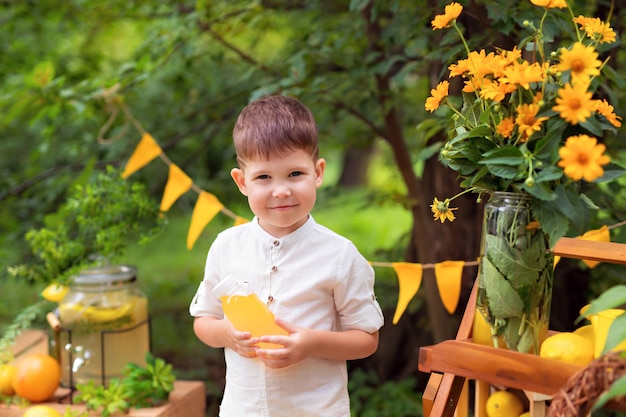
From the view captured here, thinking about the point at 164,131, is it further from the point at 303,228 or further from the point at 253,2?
the point at 303,228

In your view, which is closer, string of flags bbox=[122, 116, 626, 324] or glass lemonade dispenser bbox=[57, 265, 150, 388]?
string of flags bbox=[122, 116, 626, 324]

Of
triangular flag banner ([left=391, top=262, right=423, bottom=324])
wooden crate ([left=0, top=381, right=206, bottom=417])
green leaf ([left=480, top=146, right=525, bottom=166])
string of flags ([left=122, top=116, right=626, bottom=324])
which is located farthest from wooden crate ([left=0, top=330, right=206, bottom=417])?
green leaf ([left=480, top=146, right=525, bottom=166])

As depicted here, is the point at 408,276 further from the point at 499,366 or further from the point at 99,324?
the point at 99,324

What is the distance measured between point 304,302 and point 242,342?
0.49ft

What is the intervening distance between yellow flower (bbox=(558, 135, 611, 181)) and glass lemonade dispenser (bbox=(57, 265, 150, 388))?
1385 mm

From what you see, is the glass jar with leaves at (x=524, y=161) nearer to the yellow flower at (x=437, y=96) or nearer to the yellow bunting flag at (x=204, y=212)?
the yellow flower at (x=437, y=96)

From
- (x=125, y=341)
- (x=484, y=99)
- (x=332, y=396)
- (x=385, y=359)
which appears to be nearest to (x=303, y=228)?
(x=332, y=396)

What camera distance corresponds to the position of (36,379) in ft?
6.32

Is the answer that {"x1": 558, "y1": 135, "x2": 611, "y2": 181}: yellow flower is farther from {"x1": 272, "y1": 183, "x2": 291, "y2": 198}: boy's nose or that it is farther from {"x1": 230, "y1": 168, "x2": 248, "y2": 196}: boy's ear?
{"x1": 230, "y1": 168, "x2": 248, "y2": 196}: boy's ear

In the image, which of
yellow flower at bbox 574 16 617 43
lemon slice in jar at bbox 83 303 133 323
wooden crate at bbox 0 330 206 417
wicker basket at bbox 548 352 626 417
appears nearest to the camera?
wicker basket at bbox 548 352 626 417

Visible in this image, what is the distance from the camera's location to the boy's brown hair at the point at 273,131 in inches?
52.5

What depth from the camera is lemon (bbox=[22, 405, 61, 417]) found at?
1.78 meters

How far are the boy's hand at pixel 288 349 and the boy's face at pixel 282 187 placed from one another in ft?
0.66

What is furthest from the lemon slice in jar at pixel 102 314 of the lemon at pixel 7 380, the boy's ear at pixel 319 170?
the boy's ear at pixel 319 170
